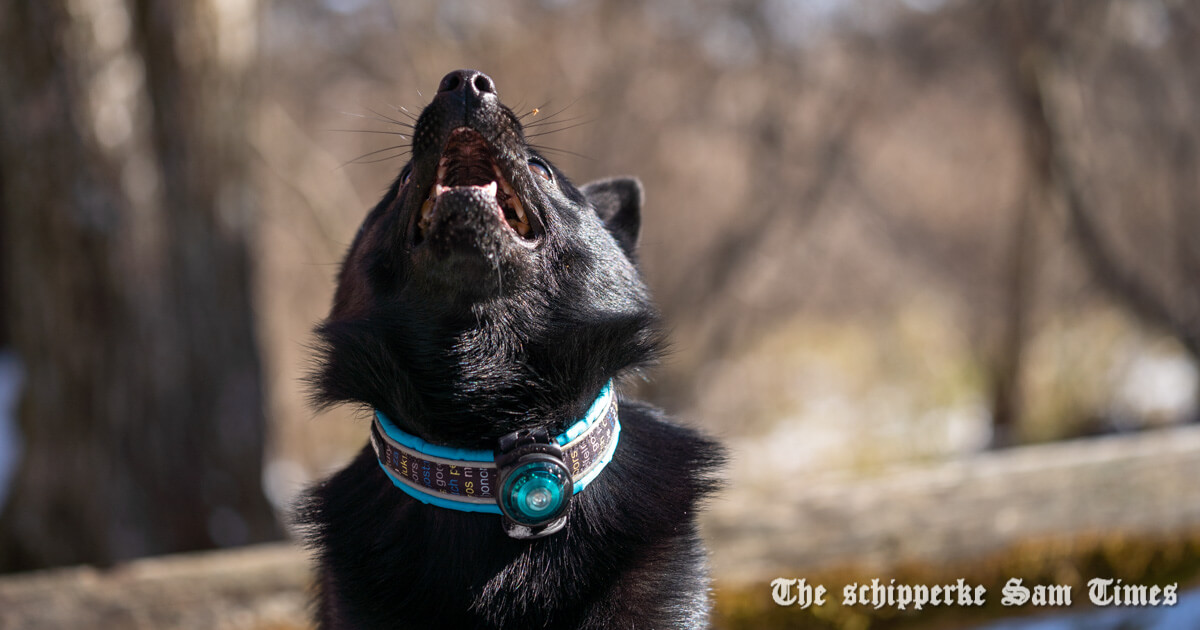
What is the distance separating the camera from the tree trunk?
3430 millimetres

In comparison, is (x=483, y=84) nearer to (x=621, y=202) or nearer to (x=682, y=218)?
(x=621, y=202)

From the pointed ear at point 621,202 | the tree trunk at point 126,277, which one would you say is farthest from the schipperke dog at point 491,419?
the tree trunk at point 126,277

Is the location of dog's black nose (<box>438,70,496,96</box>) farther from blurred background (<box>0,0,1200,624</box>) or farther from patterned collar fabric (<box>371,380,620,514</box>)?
blurred background (<box>0,0,1200,624</box>)

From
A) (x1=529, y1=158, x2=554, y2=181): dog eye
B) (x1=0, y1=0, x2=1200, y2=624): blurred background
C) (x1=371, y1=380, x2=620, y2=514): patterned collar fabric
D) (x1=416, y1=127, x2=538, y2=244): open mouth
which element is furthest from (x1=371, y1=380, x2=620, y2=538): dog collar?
(x1=0, y1=0, x2=1200, y2=624): blurred background

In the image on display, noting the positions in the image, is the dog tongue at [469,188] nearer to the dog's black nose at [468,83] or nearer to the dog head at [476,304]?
the dog head at [476,304]

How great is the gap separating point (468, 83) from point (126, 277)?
8.17 ft

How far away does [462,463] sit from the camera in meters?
1.72

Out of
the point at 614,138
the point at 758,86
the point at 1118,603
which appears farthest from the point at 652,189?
the point at 1118,603

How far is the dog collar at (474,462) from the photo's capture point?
1.71 m

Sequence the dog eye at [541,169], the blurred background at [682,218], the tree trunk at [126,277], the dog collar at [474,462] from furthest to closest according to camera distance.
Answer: the blurred background at [682,218], the tree trunk at [126,277], the dog eye at [541,169], the dog collar at [474,462]

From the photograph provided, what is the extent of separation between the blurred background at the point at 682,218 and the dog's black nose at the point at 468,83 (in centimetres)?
223

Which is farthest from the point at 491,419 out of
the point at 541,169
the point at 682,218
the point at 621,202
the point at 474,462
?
the point at 682,218

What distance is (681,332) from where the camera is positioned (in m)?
7.19

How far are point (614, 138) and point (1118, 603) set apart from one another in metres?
4.39
